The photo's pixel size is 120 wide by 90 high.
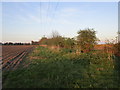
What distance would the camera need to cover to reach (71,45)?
18.8 meters

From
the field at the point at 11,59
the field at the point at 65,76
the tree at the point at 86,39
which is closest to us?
the field at the point at 65,76

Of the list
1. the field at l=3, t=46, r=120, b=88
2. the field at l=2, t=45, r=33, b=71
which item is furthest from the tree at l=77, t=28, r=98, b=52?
the field at l=2, t=45, r=33, b=71

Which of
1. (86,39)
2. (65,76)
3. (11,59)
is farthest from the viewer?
(86,39)

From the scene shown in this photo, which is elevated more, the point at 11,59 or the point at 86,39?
the point at 86,39

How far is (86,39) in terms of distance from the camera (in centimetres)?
1380

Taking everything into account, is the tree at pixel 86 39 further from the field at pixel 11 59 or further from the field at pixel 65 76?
the field at pixel 11 59

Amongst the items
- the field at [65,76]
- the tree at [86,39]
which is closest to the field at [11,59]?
the field at [65,76]

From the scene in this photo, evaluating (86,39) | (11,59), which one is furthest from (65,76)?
(86,39)

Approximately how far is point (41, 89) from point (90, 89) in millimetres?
1615

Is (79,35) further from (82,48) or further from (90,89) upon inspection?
(90,89)

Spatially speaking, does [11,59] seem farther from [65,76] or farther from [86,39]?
[86,39]

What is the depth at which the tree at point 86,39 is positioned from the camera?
13.6 m

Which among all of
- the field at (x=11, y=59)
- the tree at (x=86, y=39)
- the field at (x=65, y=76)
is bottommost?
the field at (x=11, y=59)

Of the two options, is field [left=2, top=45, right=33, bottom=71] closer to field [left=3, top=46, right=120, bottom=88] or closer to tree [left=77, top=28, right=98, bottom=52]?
field [left=3, top=46, right=120, bottom=88]
